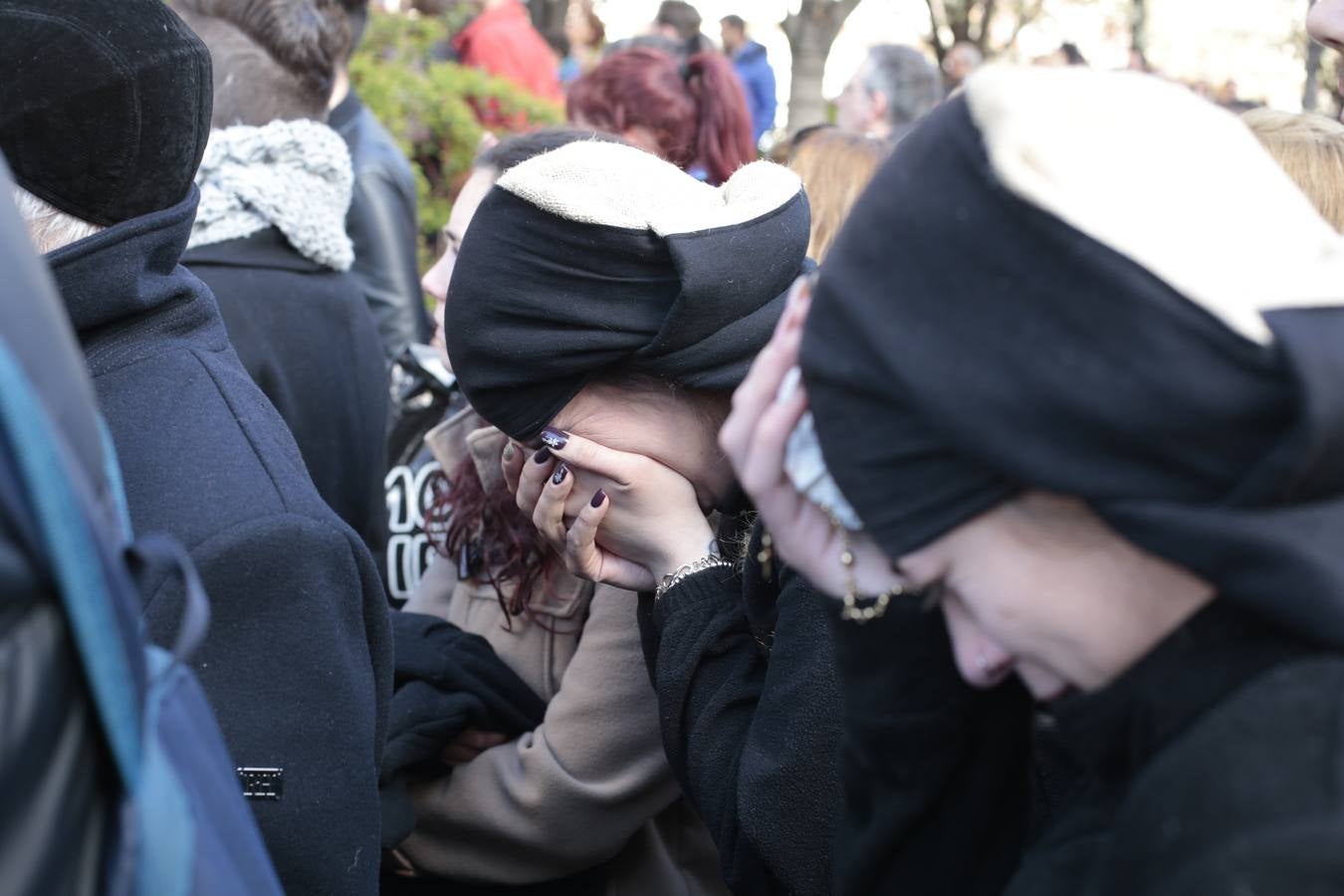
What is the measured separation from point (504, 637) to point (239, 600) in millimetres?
834

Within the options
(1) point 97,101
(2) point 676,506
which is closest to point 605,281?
(2) point 676,506

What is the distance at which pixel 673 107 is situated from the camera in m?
4.29

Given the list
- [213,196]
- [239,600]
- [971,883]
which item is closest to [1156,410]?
[971,883]

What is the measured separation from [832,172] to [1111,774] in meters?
2.79

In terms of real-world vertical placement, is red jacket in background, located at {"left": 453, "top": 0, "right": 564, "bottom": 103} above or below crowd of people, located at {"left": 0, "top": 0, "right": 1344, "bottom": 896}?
below

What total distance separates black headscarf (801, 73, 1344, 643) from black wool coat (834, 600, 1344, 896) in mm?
86

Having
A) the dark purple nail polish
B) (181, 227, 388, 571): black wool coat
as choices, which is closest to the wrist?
the dark purple nail polish

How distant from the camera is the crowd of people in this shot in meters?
0.98

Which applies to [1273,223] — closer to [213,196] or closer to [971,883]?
[971,883]

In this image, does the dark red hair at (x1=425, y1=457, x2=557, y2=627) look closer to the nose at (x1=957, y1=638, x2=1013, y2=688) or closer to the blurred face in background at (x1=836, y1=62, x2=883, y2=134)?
the nose at (x1=957, y1=638, x2=1013, y2=688)

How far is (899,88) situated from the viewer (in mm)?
6840

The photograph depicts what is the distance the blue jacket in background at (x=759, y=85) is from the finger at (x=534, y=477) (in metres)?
7.33

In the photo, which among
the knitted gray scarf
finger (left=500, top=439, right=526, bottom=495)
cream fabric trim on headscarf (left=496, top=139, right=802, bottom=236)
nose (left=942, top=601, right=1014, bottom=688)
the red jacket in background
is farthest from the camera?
the red jacket in background

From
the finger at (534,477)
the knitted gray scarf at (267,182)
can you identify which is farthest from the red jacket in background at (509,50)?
the finger at (534,477)
